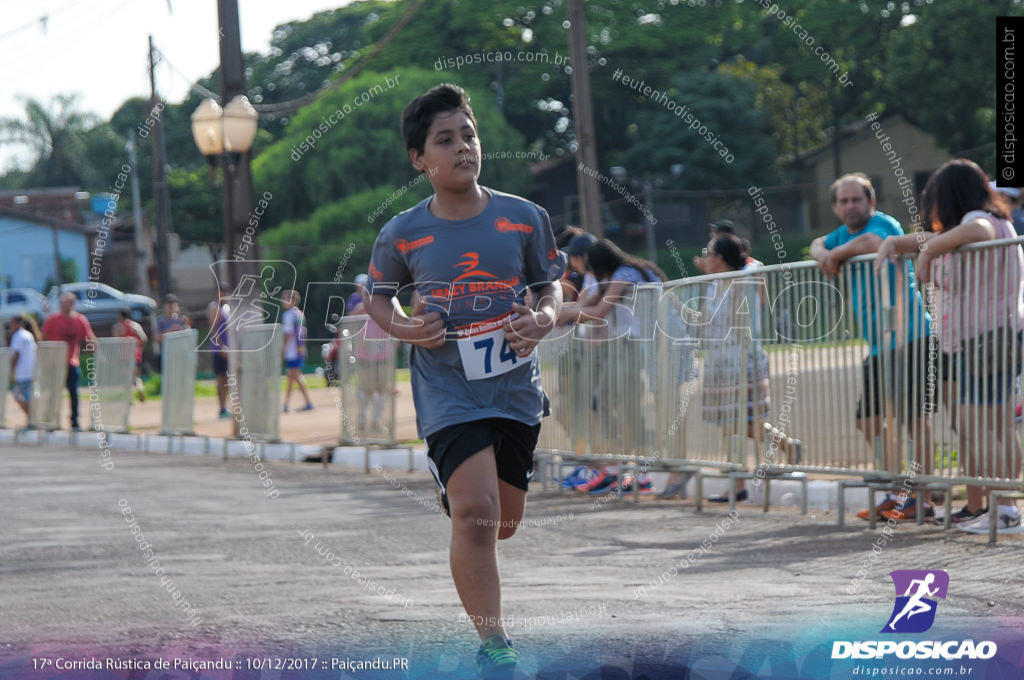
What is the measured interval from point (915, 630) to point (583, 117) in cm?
1195

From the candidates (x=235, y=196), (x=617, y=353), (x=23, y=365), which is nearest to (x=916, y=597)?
(x=617, y=353)

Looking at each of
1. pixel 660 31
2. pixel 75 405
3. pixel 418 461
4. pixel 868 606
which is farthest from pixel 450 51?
pixel 868 606

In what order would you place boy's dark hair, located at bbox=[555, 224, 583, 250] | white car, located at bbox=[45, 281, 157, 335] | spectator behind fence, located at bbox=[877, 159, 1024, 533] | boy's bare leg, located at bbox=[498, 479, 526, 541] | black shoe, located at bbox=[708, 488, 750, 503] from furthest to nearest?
white car, located at bbox=[45, 281, 157, 335] < boy's dark hair, located at bbox=[555, 224, 583, 250] < black shoe, located at bbox=[708, 488, 750, 503] < spectator behind fence, located at bbox=[877, 159, 1024, 533] < boy's bare leg, located at bbox=[498, 479, 526, 541]

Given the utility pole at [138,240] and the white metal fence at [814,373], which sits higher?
the utility pole at [138,240]

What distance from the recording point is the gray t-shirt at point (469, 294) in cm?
434

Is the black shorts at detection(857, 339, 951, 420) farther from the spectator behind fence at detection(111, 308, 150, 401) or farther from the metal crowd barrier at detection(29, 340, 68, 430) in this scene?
the metal crowd barrier at detection(29, 340, 68, 430)

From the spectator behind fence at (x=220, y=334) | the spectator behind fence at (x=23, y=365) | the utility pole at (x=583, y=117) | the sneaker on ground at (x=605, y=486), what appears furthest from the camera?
the spectator behind fence at (x=23, y=365)

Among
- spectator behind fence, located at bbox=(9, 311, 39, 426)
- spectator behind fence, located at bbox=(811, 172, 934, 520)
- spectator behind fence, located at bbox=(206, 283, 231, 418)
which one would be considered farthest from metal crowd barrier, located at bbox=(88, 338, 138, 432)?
spectator behind fence, located at bbox=(811, 172, 934, 520)

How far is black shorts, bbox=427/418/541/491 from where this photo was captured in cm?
430

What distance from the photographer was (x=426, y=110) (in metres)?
4.53

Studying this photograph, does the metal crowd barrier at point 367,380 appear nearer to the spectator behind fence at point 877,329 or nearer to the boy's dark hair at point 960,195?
the spectator behind fence at point 877,329

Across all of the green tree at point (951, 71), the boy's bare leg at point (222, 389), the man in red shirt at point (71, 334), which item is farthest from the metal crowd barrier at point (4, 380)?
the green tree at point (951, 71)

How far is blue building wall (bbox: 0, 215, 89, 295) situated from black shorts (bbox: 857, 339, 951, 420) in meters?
56.3

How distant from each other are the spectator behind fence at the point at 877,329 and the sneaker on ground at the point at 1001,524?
15.6 inches
